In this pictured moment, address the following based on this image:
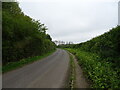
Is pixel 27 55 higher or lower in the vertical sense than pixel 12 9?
lower

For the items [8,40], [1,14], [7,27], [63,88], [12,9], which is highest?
[12,9]

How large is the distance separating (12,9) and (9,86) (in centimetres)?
1093

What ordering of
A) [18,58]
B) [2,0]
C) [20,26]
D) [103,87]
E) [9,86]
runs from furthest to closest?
[18,58], [20,26], [2,0], [9,86], [103,87]

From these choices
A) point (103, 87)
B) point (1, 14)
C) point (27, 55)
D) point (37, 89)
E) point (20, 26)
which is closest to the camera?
point (103, 87)

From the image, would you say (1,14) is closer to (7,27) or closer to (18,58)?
(7,27)

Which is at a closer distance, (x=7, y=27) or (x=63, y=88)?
(x=63, y=88)

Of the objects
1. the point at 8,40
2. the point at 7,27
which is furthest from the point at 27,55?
the point at 7,27

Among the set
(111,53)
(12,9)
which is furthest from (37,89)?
(12,9)

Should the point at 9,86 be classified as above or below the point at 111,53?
below

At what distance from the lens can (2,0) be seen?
14523mm

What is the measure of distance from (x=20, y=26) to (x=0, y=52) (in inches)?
165

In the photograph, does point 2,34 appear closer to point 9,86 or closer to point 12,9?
point 12,9

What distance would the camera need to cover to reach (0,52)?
44.1ft

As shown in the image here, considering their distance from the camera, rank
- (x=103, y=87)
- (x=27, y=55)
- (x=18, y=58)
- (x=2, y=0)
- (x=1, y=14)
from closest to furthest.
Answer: (x=103, y=87) → (x=1, y=14) → (x=2, y=0) → (x=18, y=58) → (x=27, y=55)
